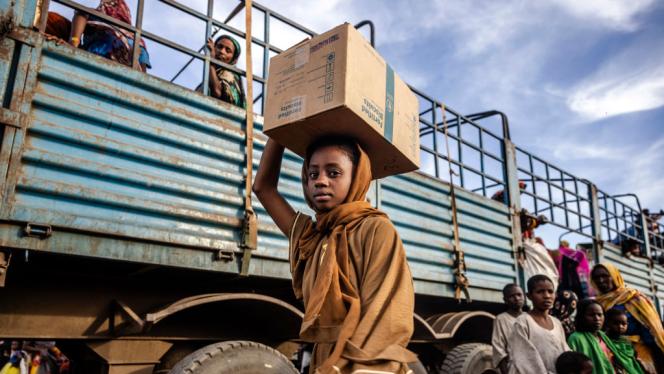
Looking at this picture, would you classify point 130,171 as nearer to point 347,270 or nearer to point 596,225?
point 347,270

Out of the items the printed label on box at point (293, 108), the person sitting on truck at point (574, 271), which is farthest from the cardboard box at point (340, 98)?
the person sitting on truck at point (574, 271)

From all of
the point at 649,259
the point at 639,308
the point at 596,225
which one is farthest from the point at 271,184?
the point at 649,259

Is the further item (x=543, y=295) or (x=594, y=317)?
(x=594, y=317)

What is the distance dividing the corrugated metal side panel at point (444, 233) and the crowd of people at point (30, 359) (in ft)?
12.4

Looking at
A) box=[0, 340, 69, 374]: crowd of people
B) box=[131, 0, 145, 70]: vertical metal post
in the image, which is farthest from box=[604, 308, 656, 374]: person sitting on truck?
box=[0, 340, 69, 374]: crowd of people

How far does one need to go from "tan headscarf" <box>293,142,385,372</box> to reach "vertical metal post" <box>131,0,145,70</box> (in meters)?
1.80

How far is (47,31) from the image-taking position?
2639mm

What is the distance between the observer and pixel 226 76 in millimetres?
3215

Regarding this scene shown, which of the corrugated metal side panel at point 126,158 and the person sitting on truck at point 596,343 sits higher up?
the corrugated metal side panel at point 126,158

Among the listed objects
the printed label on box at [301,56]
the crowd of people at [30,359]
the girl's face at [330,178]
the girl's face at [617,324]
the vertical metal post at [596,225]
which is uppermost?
the vertical metal post at [596,225]

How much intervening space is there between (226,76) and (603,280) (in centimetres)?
391

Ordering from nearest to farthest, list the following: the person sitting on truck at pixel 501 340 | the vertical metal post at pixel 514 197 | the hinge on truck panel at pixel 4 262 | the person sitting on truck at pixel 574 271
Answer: the hinge on truck panel at pixel 4 262 < the person sitting on truck at pixel 501 340 < the vertical metal post at pixel 514 197 < the person sitting on truck at pixel 574 271

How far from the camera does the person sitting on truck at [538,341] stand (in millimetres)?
3164

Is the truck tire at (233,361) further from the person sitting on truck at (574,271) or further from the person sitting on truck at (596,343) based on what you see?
the person sitting on truck at (574,271)
